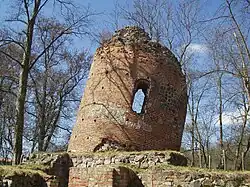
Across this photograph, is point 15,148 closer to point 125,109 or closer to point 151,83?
point 125,109

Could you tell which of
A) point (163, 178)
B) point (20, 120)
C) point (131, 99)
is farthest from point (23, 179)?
point (131, 99)

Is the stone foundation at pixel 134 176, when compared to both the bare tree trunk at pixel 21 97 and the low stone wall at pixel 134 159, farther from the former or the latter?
the bare tree trunk at pixel 21 97

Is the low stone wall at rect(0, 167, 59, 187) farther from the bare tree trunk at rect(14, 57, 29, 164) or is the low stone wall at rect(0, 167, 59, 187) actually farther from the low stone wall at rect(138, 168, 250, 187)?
the bare tree trunk at rect(14, 57, 29, 164)

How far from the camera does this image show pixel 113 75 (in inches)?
474

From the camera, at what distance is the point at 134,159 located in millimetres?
9195

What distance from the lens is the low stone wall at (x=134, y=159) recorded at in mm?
8828

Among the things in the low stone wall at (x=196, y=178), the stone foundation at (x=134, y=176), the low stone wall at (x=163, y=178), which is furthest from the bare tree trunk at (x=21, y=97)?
the low stone wall at (x=196, y=178)

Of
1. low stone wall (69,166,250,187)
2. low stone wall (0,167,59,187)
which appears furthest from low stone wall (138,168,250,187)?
low stone wall (0,167,59,187)

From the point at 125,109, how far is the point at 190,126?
9152 mm

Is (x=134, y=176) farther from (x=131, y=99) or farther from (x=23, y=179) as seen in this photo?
(x=131, y=99)

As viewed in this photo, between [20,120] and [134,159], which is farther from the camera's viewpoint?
[20,120]

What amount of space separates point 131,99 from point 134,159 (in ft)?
9.45

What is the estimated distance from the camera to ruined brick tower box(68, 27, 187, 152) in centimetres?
1123

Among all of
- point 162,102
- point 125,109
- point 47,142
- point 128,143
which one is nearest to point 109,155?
point 128,143
